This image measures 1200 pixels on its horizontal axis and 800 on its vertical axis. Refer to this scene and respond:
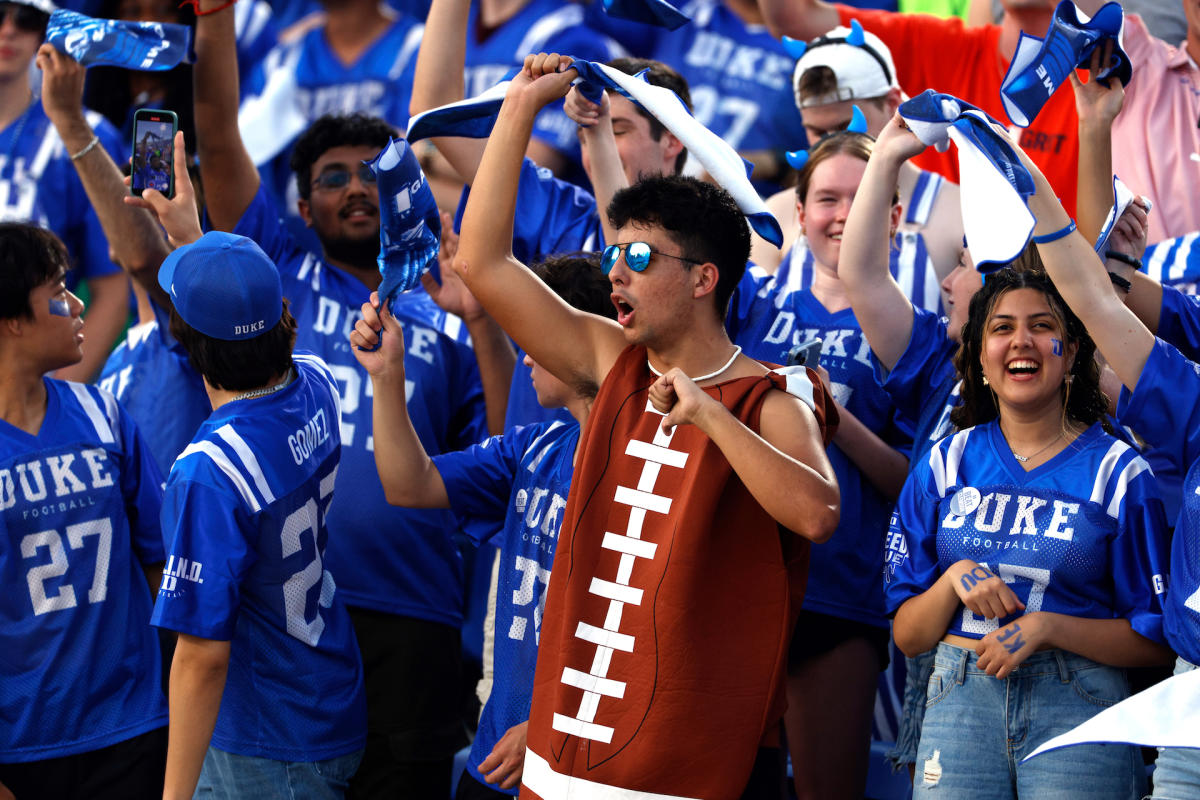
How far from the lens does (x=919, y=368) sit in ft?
11.8

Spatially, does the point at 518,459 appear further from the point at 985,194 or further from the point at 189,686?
the point at 985,194

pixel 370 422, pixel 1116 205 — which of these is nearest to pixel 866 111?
pixel 1116 205

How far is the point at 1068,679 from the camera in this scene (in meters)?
2.94

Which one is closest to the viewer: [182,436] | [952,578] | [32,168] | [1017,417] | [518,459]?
[952,578]

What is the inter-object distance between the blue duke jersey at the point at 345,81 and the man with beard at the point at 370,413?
4.70 feet

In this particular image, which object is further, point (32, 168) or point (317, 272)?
point (32, 168)

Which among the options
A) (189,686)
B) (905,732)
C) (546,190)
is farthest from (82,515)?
(905,732)

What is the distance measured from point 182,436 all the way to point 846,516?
2193 mm

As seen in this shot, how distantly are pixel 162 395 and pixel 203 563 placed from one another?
1580 mm

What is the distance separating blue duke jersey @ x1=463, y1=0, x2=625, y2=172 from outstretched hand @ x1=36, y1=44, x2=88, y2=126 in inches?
75.6

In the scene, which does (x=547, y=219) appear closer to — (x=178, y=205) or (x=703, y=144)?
(x=178, y=205)

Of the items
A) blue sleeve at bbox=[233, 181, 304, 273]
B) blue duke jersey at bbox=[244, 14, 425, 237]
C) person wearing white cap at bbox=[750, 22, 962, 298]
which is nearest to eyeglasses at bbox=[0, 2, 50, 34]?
blue duke jersey at bbox=[244, 14, 425, 237]

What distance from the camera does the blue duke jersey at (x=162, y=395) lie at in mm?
4352

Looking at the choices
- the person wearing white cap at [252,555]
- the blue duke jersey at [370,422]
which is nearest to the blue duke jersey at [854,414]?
the blue duke jersey at [370,422]
